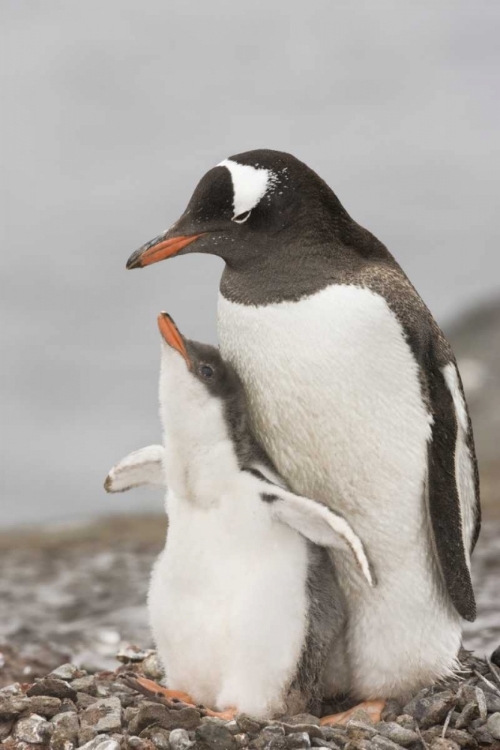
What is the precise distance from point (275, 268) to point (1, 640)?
387 centimetres

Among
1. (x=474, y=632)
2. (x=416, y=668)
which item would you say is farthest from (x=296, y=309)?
(x=474, y=632)

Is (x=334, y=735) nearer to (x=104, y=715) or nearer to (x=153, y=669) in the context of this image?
(x=104, y=715)

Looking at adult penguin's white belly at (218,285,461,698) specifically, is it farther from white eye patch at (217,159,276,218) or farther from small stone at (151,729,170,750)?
small stone at (151,729,170,750)

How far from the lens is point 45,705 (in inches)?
169

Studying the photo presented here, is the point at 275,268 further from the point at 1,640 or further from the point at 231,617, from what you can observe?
the point at 1,640

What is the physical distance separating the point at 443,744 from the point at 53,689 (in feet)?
4.77

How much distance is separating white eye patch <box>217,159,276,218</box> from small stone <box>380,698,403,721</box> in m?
1.96

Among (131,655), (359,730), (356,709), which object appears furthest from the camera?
(131,655)

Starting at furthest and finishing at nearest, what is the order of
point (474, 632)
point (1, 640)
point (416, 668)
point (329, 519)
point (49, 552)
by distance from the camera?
point (49, 552) < point (1, 640) < point (474, 632) < point (416, 668) < point (329, 519)

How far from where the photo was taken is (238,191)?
4.21 metres

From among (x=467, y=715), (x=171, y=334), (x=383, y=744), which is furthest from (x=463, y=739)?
(x=171, y=334)

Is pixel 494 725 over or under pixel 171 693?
under

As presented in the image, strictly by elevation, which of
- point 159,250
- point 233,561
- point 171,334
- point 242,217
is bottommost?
point 233,561

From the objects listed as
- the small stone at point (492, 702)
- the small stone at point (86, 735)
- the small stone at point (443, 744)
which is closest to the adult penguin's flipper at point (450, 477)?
the small stone at point (492, 702)
